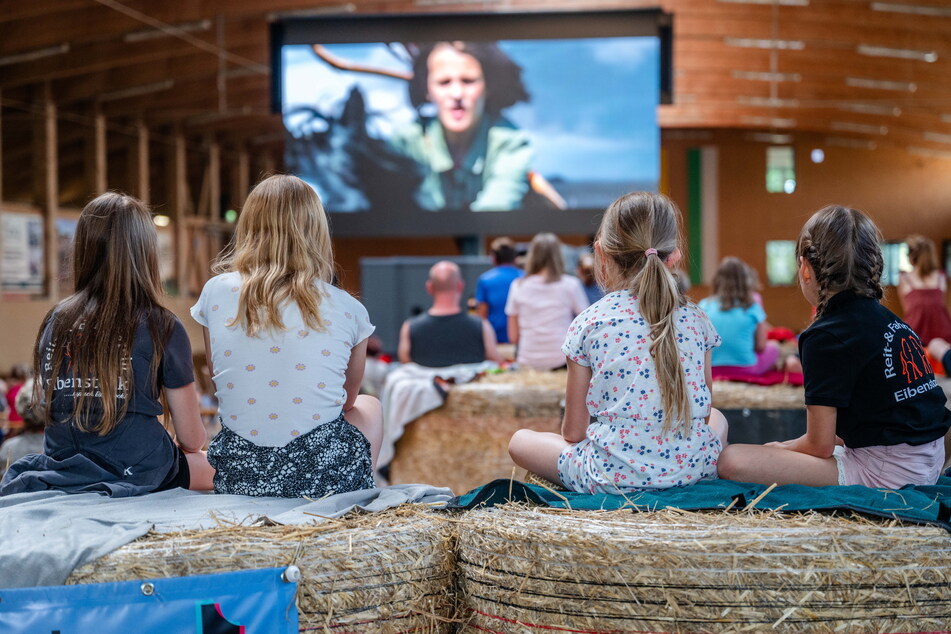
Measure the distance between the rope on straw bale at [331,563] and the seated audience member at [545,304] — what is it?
3.67m

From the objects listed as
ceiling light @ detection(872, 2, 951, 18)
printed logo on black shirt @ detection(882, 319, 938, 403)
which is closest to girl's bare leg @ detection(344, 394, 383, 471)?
printed logo on black shirt @ detection(882, 319, 938, 403)

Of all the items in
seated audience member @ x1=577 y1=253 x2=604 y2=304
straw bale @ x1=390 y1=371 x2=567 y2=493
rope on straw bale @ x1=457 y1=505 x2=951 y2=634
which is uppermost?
seated audience member @ x1=577 y1=253 x2=604 y2=304

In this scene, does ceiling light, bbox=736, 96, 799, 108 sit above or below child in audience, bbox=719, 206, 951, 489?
above

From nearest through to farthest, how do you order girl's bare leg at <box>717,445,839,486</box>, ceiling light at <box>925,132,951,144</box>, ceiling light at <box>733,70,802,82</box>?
girl's bare leg at <box>717,445,839,486</box> → ceiling light at <box>733,70,802,82</box> → ceiling light at <box>925,132,951,144</box>

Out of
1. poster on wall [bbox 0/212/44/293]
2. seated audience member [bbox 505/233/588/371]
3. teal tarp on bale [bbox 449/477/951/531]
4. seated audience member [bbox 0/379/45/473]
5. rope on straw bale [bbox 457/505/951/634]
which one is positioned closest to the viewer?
rope on straw bale [bbox 457/505/951/634]

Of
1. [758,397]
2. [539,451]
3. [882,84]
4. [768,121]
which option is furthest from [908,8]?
[539,451]

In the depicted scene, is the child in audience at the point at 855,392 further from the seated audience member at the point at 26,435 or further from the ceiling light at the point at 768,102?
the ceiling light at the point at 768,102

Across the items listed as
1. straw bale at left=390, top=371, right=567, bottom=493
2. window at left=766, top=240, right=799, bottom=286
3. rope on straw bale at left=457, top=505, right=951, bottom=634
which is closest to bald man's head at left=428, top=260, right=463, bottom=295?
straw bale at left=390, top=371, right=567, bottom=493

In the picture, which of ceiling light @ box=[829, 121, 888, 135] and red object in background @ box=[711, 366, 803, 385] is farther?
ceiling light @ box=[829, 121, 888, 135]

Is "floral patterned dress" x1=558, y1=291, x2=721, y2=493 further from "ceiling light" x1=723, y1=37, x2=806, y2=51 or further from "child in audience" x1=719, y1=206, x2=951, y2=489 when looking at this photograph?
"ceiling light" x1=723, y1=37, x2=806, y2=51

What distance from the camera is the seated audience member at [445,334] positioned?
19.5 feet

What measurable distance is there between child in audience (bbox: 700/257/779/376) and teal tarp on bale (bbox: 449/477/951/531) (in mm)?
2813

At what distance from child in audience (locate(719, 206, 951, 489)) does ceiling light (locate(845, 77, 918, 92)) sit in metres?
14.2

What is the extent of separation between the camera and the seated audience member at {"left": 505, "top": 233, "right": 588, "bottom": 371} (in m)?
5.70
